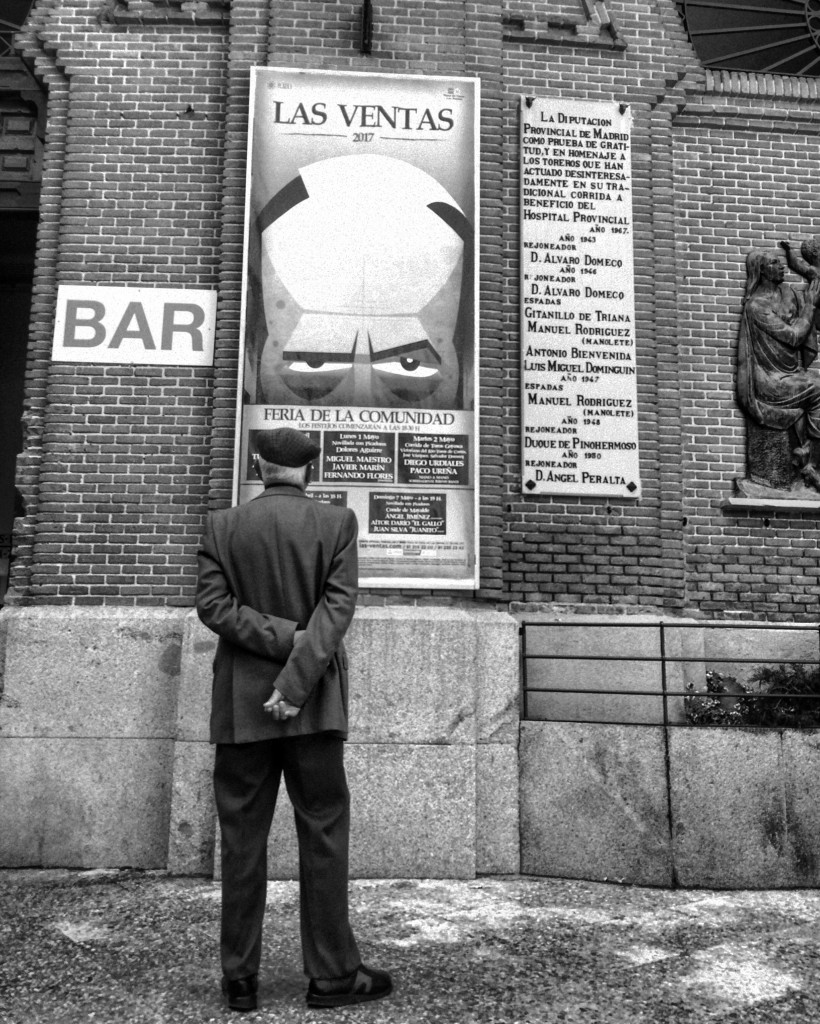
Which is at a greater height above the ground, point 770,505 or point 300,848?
point 770,505

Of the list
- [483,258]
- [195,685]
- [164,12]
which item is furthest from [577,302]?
[195,685]

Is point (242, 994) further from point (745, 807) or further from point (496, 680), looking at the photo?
point (745, 807)

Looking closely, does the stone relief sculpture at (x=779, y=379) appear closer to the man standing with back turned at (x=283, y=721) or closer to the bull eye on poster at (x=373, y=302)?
the bull eye on poster at (x=373, y=302)

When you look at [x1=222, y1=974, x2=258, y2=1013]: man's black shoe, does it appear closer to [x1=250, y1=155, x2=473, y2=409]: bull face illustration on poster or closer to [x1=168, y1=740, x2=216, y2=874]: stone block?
[x1=168, y1=740, x2=216, y2=874]: stone block

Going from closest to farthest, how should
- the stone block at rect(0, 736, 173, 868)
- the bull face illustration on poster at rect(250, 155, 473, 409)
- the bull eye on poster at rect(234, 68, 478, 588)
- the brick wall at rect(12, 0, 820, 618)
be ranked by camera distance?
the stone block at rect(0, 736, 173, 868) < the bull eye on poster at rect(234, 68, 478, 588) < the bull face illustration on poster at rect(250, 155, 473, 409) < the brick wall at rect(12, 0, 820, 618)

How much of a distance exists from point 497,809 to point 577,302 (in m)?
3.76

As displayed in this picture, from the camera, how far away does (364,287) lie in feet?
20.7

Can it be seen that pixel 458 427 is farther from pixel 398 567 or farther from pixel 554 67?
pixel 554 67

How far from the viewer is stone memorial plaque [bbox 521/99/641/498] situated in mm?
6879

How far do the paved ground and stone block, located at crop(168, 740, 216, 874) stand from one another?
132mm

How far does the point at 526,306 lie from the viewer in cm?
699

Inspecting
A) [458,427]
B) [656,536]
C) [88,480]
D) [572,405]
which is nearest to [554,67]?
[572,405]

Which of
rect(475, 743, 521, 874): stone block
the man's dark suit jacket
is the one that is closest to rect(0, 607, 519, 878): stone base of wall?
rect(475, 743, 521, 874): stone block

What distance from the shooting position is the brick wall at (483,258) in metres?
6.32
